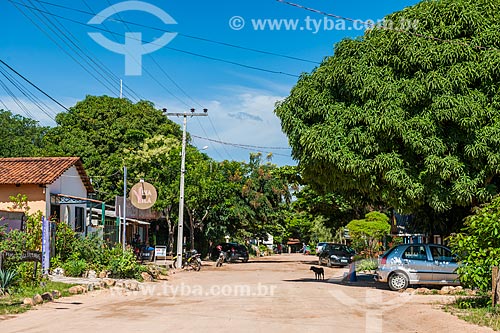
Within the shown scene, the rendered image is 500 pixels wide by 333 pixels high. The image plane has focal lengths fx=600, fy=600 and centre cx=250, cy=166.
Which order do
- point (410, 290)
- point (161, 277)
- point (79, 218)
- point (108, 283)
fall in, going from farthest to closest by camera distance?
point (79, 218) → point (161, 277) → point (410, 290) → point (108, 283)

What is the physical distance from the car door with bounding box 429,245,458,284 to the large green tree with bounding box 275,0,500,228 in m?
1.78

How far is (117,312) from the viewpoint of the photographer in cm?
1377

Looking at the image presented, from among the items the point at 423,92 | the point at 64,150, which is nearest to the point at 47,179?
the point at 423,92

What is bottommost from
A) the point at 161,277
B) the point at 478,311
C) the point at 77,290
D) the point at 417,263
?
the point at 478,311

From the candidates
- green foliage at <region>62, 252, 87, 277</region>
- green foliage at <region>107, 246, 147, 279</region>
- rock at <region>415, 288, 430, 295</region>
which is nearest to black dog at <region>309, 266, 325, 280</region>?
rock at <region>415, 288, 430, 295</region>

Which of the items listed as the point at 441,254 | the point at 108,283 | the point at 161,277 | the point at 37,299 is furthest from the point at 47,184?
the point at 441,254

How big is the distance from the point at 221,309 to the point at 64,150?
36448 mm

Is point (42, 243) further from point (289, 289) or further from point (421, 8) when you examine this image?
point (421, 8)

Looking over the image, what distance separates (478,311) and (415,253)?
736cm

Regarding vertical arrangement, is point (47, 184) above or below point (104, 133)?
below

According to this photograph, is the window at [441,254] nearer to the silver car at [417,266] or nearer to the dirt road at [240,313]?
the silver car at [417,266]

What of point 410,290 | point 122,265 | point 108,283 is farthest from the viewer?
point 122,265

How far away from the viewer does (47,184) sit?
86.4 feet

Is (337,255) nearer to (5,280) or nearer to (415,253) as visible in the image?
(415,253)
